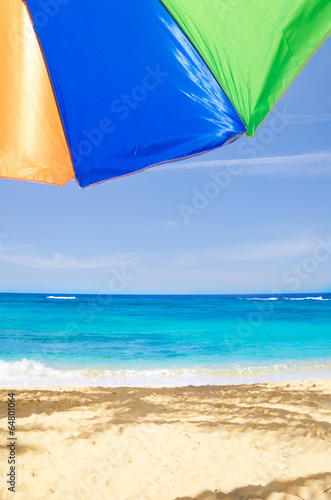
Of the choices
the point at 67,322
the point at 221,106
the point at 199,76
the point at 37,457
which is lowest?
the point at 67,322

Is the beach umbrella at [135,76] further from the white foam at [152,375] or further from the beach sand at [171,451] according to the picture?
the white foam at [152,375]

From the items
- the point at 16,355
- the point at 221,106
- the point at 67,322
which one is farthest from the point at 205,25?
the point at 67,322

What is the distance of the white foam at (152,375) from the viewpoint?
7.64 meters

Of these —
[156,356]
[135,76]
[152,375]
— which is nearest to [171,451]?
[135,76]

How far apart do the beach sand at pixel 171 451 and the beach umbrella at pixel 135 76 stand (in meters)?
2.13

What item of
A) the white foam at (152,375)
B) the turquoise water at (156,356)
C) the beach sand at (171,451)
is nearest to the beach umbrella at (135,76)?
the beach sand at (171,451)

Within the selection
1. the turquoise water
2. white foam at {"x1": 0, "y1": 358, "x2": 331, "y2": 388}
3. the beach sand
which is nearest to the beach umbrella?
the beach sand

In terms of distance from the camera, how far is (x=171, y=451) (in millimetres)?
2957

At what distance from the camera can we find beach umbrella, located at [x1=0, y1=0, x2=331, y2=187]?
74.8 inches

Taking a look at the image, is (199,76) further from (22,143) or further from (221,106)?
(22,143)

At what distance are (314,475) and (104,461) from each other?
4.97ft

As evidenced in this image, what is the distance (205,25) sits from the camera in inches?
83.7

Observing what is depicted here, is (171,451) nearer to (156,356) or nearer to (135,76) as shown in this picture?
(135,76)

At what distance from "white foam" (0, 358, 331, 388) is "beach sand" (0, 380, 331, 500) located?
10.1 feet
